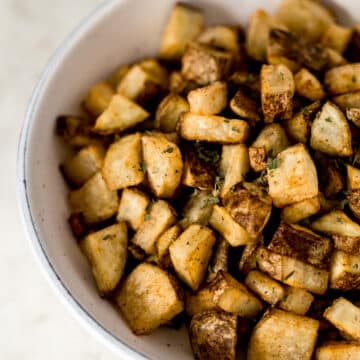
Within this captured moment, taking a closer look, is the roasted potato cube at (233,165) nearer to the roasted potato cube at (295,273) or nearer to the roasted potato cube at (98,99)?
the roasted potato cube at (295,273)

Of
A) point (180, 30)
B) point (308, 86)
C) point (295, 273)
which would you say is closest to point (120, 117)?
point (180, 30)

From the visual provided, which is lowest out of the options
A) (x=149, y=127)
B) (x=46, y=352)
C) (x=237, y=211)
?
(x=46, y=352)

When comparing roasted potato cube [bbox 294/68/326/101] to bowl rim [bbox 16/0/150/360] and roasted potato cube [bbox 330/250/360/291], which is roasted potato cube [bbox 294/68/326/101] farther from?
bowl rim [bbox 16/0/150/360]

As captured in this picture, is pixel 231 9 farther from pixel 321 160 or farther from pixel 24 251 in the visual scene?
pixel 24 251

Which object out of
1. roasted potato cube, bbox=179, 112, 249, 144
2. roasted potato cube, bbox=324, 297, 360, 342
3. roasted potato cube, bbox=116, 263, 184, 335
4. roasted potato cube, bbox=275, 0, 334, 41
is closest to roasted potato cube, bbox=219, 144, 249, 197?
roasted potato cube, bbox=179, 112, 249, 144

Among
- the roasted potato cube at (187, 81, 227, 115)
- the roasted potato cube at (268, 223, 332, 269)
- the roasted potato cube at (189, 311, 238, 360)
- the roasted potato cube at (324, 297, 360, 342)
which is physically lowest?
the roasted potato cube at (324, 297, 360, 342)

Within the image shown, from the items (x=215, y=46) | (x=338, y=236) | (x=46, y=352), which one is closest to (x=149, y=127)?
(x=215, y=46)

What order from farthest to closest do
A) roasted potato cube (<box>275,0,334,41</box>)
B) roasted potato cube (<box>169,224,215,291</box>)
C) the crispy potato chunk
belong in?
roasted potato cube (<box>275,0,334,41</box>) → the crispy potato chunk → roasted potato cube (<box>169,224,215,291</box>)

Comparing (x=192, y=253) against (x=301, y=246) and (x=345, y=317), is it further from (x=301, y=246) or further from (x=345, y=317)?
(x=345, y=317)
